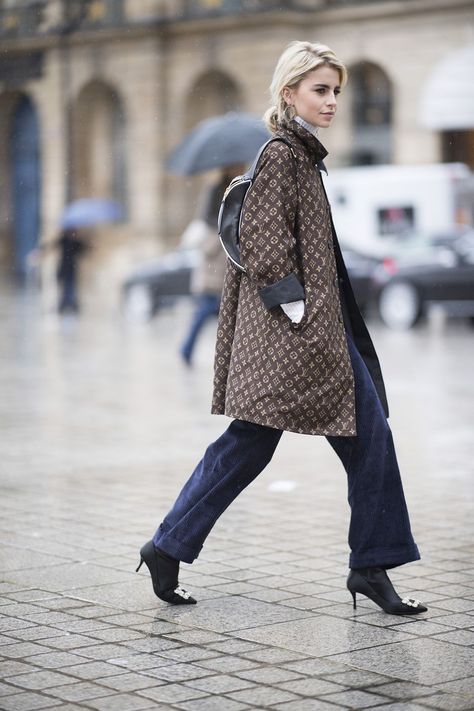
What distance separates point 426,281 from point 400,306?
54cm

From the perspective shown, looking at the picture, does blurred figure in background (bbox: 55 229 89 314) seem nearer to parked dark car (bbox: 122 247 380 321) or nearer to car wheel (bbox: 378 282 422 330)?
parked dark car (bbox: 122 247 380 321)

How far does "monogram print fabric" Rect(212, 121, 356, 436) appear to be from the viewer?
16.2 ft

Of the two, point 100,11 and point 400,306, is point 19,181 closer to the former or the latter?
point 100,11

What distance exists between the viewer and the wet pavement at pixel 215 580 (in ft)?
13.9

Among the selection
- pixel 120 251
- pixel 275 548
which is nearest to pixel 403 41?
pixel 120 251

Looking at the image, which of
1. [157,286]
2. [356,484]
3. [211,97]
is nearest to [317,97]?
[356,484]

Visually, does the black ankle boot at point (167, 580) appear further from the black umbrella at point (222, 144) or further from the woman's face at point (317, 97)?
the black umbrella at point (222, 144)

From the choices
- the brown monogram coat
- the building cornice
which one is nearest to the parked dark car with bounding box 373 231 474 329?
the building cornice

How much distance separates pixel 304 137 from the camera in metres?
5.07

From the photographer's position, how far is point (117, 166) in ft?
132

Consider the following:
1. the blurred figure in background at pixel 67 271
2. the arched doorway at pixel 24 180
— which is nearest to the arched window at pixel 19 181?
the arched doorway at pixel 24 180

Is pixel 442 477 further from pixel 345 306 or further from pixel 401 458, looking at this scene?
pixel 345 306

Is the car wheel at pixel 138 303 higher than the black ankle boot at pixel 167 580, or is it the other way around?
the car wheel at pixel 138 303

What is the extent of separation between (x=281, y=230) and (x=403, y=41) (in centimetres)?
2959
